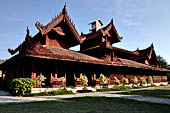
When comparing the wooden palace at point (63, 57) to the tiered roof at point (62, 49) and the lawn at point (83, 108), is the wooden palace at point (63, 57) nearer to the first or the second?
the tiered roof at point (62, 49)

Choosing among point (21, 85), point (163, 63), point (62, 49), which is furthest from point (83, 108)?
point (163, 63)

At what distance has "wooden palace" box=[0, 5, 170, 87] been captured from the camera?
40.5ft

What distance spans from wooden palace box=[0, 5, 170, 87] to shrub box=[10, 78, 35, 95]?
124cm

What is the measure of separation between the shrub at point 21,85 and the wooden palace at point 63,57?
1.24 metres

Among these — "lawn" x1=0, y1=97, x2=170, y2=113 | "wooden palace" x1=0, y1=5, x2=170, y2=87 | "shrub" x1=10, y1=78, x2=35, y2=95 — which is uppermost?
"wooden palace" x1=0, y1=5, x2=170, y2=87

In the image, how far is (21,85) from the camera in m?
10.6

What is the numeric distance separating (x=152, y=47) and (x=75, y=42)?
19.8 meters

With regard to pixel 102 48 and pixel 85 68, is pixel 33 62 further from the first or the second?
pixel 102 48

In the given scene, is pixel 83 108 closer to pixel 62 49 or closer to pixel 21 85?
pixel 21 85

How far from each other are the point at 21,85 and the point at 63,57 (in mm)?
4278

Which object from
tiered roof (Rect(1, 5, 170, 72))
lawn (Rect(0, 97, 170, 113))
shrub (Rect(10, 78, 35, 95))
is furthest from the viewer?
tiered roof (Rect(1, 5, 170, 72))

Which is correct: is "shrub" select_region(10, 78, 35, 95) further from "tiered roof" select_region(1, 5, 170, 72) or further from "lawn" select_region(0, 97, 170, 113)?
"lawn" select_region(0, 97, 170, 113)

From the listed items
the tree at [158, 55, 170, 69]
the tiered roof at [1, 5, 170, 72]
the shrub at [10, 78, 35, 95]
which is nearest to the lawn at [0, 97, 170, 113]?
the shrub at [10, 78, 35, 95]

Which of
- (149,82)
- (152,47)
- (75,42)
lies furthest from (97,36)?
(152,47)
